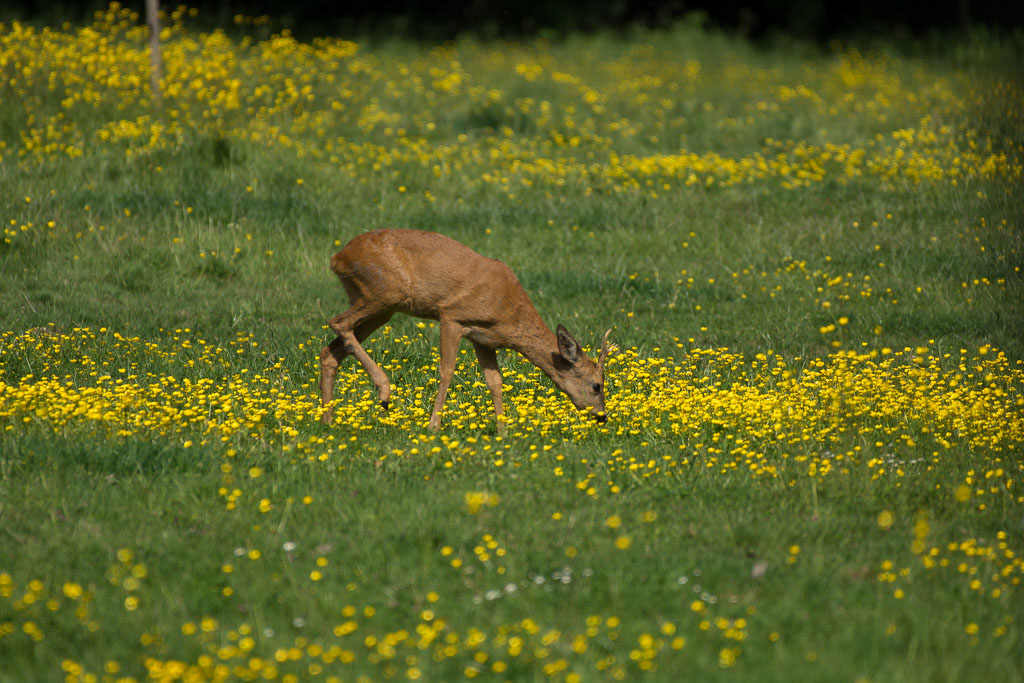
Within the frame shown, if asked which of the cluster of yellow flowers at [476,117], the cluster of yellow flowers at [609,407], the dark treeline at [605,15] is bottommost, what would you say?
the cluster of yellow flowers at [609,407]

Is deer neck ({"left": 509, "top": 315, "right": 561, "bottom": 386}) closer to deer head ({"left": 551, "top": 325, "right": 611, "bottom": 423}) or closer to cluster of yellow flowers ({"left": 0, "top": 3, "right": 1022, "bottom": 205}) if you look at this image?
deer head ({"left": 551, "top": 325, "right": 611, "bottom": 423})

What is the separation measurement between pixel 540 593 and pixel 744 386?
3.49m

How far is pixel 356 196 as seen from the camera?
38.4 ft

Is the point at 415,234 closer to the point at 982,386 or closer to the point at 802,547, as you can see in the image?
the point at 802,547

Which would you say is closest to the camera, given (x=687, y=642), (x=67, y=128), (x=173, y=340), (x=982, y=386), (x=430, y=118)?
(x=687, y=642)

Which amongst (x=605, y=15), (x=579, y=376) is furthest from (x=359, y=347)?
(x=605, y=15)

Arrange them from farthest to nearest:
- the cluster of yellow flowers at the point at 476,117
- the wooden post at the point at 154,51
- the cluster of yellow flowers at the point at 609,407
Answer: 1. the wooden post at the point at 154,51
2. the cluster of yellow flowers at the point at 476,117
3. the cluster of yellow flowers at the point at 609,407

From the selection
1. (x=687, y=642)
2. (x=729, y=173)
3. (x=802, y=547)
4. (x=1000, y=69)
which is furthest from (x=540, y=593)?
(x=1000, y=69)

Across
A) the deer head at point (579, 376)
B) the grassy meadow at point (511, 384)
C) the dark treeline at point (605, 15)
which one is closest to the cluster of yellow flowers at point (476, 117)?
Result: the grassy meadow at point (511, 384)

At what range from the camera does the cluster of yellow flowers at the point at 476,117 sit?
12.5 meters

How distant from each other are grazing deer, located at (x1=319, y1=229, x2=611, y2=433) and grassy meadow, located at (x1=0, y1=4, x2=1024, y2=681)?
10.8 inches

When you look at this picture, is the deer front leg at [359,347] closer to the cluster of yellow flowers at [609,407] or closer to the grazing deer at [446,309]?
the grazing deer at [446,309]

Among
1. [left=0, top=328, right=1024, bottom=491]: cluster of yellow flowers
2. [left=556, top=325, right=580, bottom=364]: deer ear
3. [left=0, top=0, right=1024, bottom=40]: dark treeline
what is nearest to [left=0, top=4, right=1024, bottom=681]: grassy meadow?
[left=0, top=328, right=1024, bottom=491]: cluster of yellow flowers

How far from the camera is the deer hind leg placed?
23.0 feet
